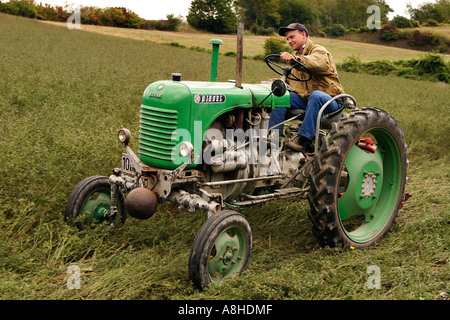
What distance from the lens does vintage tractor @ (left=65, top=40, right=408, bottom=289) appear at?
11.5ft

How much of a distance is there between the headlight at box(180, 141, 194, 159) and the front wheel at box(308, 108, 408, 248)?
114 cm

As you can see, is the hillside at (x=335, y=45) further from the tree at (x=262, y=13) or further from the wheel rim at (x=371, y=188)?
the wheel rim at (x=371, y=188)

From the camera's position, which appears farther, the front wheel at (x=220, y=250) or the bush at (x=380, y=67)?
the bush at (x=380, y=67)

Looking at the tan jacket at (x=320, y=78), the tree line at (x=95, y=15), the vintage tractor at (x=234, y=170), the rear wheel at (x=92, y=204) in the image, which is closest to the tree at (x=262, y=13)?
the tan jacket at (x=320, y=78)

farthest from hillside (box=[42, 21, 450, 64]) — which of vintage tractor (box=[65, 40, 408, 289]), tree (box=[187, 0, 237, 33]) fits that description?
vintage tractor (box=[65, 40, 408, 289])

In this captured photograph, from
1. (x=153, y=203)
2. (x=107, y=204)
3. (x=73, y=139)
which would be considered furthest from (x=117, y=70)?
(x=153, y=203)

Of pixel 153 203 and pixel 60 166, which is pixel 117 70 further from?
pixel 153 203

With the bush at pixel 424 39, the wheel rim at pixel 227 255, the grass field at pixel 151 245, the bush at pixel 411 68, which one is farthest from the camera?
the bush at pixel 424 39

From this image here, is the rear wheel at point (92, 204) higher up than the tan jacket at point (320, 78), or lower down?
lower down

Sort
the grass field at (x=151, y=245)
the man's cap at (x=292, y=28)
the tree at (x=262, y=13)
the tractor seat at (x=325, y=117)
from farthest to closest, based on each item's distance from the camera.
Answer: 1. the tree at (x=262, y=13)
2. the man's cap at (x=292, y=28)
3. the tractor seat at (x=325, y=117)
4. the grass field at (x=151, y=245)

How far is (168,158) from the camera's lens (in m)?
3.62

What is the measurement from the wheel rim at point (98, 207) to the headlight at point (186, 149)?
1112mm

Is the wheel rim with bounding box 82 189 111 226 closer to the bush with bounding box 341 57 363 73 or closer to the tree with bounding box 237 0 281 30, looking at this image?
the tree with bounding box 237 0 281 30

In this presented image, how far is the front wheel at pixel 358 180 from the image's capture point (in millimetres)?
3959
